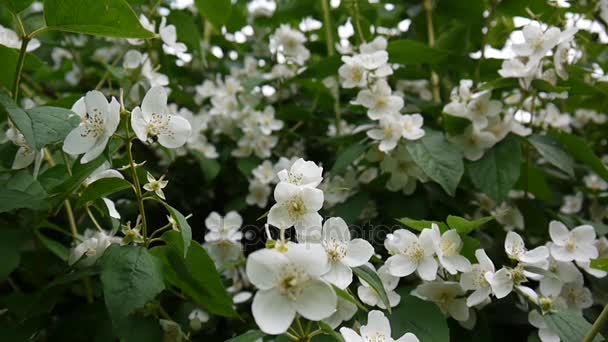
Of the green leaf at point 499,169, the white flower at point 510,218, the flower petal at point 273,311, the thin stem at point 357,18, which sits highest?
the flower petal at point 273,311

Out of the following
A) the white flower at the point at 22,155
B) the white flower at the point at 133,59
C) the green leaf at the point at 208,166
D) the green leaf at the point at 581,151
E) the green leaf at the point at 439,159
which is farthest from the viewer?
the green leaf at the point at 208,166

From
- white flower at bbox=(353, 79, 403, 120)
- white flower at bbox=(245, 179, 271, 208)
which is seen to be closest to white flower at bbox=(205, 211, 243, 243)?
white flower at bbox=(245, 179, 271, 208)

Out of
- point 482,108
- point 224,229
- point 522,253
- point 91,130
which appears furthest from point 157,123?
point 482,108

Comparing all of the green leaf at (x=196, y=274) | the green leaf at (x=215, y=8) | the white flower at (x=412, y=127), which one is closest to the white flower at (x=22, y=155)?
the green leaf at (x=196, y=274)

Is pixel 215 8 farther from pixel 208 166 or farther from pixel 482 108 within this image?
pixel 482 108

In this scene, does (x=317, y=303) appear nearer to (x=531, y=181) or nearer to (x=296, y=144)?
(x=531, y=181)

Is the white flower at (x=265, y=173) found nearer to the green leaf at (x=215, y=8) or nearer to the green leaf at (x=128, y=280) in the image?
the green leaf at (x=215, y=8)

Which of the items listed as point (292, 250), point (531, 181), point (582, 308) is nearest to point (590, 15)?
point (531, 181)

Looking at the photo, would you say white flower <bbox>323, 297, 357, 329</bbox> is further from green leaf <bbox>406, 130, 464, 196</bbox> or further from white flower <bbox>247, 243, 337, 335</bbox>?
green leaf <bbox>406, 130, 464, 196</bbox>
